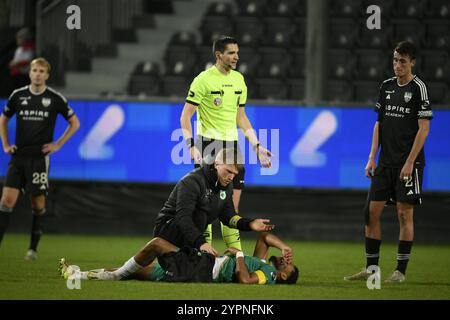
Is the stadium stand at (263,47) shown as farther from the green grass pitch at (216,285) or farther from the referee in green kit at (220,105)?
the referee in green kit at (220,105)

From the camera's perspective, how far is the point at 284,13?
1817 centimetres

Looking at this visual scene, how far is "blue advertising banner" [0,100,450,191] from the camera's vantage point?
14.6 meters

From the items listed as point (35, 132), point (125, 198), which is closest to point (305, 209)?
point (125, 198)

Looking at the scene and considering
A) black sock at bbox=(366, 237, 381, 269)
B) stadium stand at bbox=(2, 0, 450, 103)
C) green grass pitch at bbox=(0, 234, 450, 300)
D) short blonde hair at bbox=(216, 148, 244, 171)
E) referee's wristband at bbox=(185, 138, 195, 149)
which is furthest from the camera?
stadium stand at bbox=(2, 0, 450, 103)

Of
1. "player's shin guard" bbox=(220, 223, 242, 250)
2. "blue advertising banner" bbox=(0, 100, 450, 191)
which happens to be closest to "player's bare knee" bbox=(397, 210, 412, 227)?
"player's shin guard" bbox=(220, 223, 242, 250)

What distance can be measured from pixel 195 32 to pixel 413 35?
157 inches

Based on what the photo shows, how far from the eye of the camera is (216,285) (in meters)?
8.48

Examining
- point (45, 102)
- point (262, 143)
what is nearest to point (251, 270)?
point (45, 102)

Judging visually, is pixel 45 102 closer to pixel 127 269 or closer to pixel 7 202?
pixel 7 202

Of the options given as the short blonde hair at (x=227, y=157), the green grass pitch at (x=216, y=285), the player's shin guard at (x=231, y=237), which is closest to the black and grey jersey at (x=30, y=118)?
the green grass pitch at (x=216, y=285)

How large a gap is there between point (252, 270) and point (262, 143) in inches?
232

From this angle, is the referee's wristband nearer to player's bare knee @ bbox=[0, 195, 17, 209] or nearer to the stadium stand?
player's bare knee @ bbox=[0, 195, 17, 209]

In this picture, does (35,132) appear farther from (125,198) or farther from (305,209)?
(305,209)

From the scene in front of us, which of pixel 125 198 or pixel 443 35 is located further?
pixel 443 35
